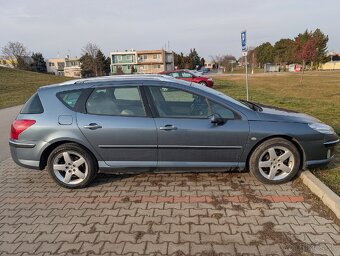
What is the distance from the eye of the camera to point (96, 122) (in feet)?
13.2

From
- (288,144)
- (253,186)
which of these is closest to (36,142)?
(253,186)

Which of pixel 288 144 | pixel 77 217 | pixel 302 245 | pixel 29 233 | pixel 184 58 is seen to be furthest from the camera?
pixel 184 58

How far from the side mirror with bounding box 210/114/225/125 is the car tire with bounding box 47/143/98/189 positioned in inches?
68.2

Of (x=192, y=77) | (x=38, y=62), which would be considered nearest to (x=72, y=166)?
(x=192, y=77)

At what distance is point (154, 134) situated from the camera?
13.0 feet

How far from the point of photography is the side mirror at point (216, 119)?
3893mm

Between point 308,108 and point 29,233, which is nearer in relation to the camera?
point 29,233

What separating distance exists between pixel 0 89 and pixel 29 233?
2488 centimetres

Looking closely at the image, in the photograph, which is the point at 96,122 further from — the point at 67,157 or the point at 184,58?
the point at 184,58

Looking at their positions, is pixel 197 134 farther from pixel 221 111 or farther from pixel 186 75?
pixel 186 75

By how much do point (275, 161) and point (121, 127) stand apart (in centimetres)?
212

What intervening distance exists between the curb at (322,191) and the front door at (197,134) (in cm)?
94

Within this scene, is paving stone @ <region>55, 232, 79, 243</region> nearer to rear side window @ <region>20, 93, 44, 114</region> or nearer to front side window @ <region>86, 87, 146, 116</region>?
front side window @ <region>86, 87, 146, 116</region>

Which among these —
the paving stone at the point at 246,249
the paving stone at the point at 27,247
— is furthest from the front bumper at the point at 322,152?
the paving stone at the point at 27,247
